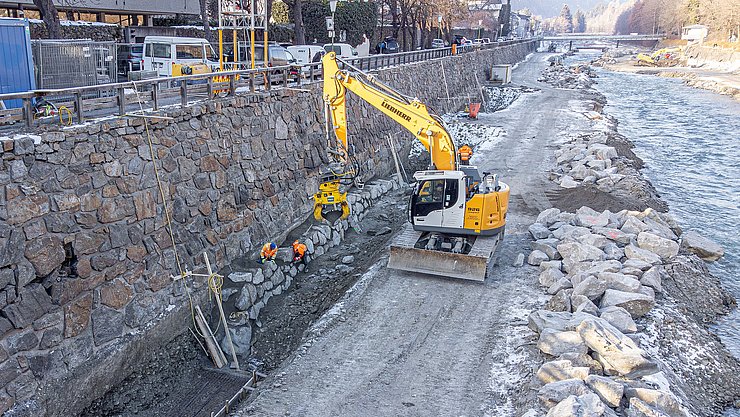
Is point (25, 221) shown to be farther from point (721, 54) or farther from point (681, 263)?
point (721, 54)

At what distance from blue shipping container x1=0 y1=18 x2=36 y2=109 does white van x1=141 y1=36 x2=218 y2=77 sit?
31.4 ft

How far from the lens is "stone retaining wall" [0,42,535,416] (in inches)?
407

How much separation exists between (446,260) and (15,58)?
1040cm

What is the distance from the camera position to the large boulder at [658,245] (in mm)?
16109

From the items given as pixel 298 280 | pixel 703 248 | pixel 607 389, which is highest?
pixel 607 389

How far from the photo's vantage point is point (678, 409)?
30.3 feet

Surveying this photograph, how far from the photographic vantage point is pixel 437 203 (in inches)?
608

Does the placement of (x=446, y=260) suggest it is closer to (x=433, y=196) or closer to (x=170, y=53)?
(x=433, y=196)

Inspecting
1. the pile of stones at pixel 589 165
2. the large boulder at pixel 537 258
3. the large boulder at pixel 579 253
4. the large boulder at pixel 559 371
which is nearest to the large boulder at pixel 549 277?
the large boulder at pixel 579 253

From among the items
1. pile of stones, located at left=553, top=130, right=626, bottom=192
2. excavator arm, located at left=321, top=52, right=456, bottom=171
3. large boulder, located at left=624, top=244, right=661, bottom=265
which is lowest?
large boulder, located at left=624, top=244, right=661, bottom=265

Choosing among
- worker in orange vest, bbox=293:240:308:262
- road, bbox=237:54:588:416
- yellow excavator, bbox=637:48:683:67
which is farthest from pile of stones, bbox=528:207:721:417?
yellow excavator, bbox=637:48:683:67

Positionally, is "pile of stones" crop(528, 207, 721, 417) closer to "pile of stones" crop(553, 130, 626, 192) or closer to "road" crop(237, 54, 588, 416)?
"road" crop(237, 54, 588, 416)

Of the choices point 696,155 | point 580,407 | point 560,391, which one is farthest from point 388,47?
point 580,407

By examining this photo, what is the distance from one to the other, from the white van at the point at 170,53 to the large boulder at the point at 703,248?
1716 cm
